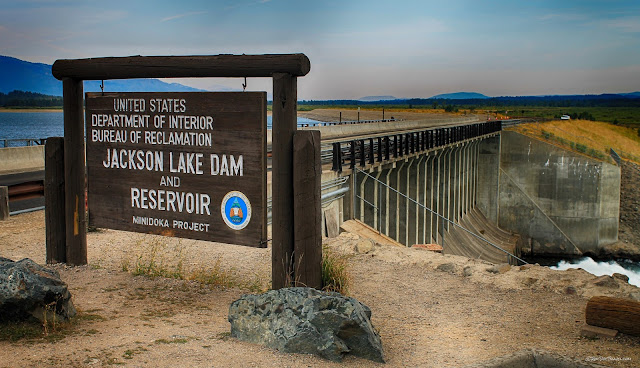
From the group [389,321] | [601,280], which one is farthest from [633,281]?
[389,321]

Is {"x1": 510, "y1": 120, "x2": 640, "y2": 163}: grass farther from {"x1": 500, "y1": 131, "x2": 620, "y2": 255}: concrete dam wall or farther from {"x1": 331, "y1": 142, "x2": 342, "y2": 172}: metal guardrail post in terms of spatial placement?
{"x1": 331, "y1": 142, "x2": 342, "y2": 172}: metal guardrail post

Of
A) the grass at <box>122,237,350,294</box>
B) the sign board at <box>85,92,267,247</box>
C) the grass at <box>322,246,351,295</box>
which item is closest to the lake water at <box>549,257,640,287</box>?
the grass at <box>122,237,350,294</box>

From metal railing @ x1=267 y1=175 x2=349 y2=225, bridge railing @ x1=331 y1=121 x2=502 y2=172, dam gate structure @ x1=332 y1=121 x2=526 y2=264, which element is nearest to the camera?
metal railing @ x1=267 y1=175 x2=349 y2=225

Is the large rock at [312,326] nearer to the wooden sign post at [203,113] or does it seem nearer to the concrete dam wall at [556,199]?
the wooden sign post at [203,113]

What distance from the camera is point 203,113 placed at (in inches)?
320

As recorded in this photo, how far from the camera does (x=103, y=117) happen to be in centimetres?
896

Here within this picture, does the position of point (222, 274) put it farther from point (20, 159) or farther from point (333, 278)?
point (20, 159)

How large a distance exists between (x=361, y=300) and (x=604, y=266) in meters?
47.9

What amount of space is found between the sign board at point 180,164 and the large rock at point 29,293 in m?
1.94

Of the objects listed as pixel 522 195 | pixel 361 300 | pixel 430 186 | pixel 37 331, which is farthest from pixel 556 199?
pixel 37 331

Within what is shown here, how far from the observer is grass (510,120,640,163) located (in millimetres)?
63981

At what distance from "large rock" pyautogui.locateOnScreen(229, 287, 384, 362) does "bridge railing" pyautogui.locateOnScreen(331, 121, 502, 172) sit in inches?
472

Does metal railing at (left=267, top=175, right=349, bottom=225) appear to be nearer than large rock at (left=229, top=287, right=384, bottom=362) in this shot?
No

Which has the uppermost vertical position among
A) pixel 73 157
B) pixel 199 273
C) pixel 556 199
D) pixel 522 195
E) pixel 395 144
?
pixel 73 157
